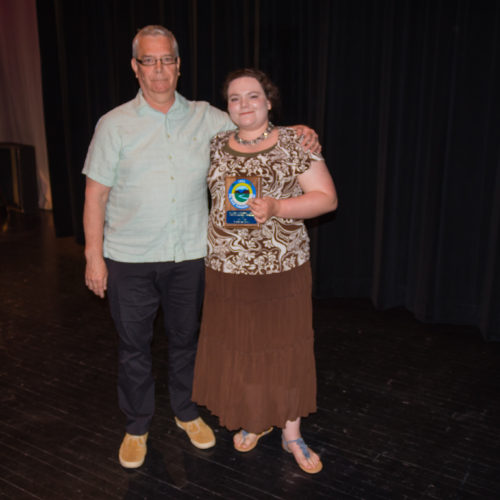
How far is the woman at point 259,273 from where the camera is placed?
188cm

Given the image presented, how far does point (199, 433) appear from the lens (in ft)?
7.88

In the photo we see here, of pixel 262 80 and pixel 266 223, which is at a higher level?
pixel 262 80

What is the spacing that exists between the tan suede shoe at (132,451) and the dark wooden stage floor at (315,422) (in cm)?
4

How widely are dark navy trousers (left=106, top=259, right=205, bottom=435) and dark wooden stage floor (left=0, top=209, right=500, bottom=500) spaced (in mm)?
268

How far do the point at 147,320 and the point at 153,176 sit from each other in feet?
1.86

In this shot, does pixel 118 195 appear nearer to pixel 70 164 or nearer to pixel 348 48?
pixel 348 48

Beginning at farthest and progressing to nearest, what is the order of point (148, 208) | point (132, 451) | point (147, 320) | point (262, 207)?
point (132, 451) < point (147, 320) < point (148, 208) < point (262, 207)

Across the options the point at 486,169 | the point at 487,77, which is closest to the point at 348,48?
the point at 487,77

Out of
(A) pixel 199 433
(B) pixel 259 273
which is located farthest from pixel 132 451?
(B) pixel 259 273

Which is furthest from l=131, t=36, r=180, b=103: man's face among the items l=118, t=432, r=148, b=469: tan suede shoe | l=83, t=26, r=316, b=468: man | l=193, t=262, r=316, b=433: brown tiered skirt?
l=118, t=432, r=148, b=469: tan suede shoe

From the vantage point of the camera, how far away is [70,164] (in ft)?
18.7

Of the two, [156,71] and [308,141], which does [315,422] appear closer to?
[308,141]

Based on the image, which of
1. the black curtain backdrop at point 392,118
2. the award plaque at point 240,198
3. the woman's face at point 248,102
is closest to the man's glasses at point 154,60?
the woman's face at point 248,102

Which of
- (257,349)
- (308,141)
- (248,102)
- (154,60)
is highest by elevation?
(154,60)
